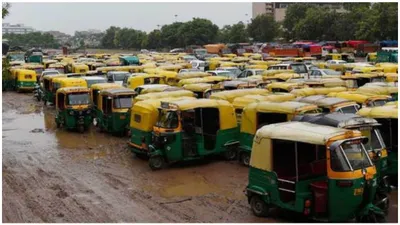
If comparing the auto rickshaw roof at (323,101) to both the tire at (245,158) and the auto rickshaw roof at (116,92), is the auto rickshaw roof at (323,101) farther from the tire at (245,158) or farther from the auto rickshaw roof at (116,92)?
the auto rickshaw roof at (116,92)

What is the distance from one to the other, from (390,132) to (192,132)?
4.83 m

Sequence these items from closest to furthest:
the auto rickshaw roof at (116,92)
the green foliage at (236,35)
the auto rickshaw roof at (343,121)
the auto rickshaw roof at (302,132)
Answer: the auto rickshaw roof at (302,132), the auto rickshaw roof at (343,121), the auto rickshaw roof at (116,92), the green foliage at (236,35)

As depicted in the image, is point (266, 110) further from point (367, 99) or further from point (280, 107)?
point (367, 99)

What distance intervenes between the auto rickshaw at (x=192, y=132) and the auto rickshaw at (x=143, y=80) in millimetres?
11980

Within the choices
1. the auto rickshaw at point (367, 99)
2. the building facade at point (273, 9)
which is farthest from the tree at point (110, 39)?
the auto rickshaw at point (367, 99)

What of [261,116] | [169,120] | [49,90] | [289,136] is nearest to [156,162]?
[169,120]

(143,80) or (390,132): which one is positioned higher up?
(390,132)

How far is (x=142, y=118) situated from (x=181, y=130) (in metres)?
1.38

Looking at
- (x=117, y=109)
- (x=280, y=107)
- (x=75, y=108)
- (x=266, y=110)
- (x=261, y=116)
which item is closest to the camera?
(x=280, y=107)

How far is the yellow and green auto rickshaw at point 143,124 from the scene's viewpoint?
14625 millimetres

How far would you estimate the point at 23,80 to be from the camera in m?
35.0

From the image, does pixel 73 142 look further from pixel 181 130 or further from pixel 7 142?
pixel 181 130

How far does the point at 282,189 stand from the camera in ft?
30.7

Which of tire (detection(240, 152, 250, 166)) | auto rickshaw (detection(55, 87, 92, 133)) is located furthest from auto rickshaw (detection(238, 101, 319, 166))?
auto rickshaw (detection(55, 87, 92, 133))
